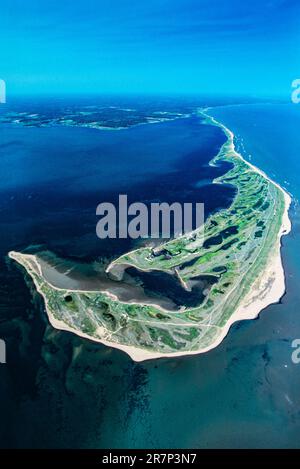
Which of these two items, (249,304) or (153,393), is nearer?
(153,393)

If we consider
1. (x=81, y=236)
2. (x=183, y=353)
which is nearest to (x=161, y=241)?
(x=81, y=236)

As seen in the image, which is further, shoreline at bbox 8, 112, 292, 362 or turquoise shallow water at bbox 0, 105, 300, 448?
shoreline at bbox 8, 112, 292, 362

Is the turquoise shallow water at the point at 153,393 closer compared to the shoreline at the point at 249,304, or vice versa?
the turquoise shallow water at the point at 153,393

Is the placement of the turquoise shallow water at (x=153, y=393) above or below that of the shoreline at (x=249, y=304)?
below

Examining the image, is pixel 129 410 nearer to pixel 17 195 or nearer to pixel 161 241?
pixel 161 241

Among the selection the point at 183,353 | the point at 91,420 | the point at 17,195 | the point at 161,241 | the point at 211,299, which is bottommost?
the point at 91,420

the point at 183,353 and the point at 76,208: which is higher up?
the point at 76,208

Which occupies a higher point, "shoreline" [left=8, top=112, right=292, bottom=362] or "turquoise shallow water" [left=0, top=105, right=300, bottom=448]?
"shoreline" [left=8, top=112, right=292, bottom=362]

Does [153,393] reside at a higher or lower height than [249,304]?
lower
